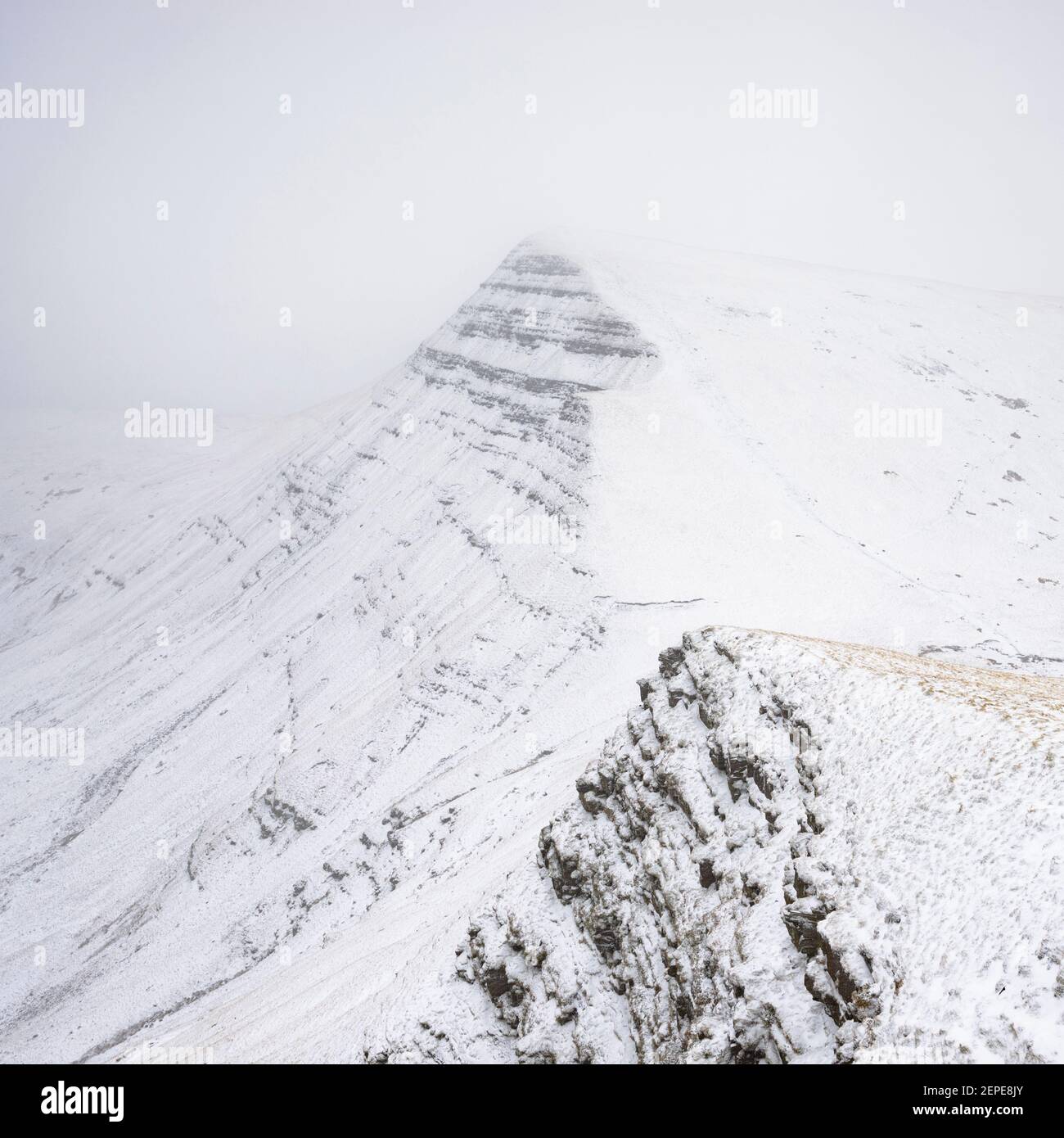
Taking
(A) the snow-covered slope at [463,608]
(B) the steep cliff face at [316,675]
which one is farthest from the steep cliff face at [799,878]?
(B) the steep cliff face at [316,675]

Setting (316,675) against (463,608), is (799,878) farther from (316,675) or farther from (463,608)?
(316,675)

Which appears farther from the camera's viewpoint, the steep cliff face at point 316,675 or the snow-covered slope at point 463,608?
the steep cliff face at point 316,675

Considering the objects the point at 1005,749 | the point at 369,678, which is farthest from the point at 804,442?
the point at 1005,749

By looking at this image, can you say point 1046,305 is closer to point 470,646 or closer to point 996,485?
point 996,485

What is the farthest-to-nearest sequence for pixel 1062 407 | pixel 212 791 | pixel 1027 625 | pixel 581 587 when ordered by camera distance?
1. pixel 1062 407
2. pixel 212 791
3. pixel 581 587
4. pixel 1027 625

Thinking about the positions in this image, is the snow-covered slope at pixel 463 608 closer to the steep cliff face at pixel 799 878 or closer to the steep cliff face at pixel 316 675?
the steep cliff face at pixel 316 675

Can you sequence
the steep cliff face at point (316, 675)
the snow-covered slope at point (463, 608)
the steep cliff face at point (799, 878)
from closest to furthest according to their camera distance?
the steep cliff face at point (799, 878)
the snow-covered slope at point (463, 608)
the steep cliff face at point (316, 675)

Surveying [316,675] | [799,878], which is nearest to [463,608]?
[316,675]
